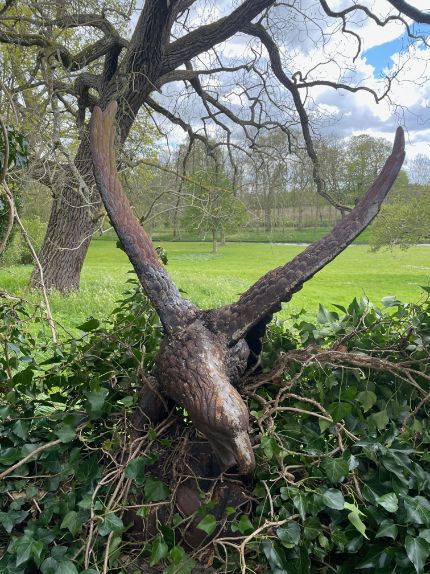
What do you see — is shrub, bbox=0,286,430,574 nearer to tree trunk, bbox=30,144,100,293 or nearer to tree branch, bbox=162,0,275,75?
tree branch, bbox=162,0,275,75

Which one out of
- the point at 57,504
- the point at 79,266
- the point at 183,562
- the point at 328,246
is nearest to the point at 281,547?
the point at 183,562

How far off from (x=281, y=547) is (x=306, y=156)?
25.1ft

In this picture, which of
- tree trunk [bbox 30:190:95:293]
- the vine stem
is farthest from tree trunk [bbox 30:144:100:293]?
the vine stem

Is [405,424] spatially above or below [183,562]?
above

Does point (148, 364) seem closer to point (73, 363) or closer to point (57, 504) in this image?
point (73, 363)

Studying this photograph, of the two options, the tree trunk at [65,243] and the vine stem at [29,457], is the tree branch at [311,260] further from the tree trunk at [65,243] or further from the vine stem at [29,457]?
the tree trunk at [65,243]

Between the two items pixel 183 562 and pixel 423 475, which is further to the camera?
pixel 423 475

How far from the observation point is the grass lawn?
7.17 metres

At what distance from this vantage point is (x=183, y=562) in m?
1.28

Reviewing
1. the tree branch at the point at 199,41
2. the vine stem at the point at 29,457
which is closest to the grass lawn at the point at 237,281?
the vine stem at the point at 29,457

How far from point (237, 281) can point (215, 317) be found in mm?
10147

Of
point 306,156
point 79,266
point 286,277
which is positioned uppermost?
point 306,156

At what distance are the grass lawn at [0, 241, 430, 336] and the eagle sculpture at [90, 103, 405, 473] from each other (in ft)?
1.18

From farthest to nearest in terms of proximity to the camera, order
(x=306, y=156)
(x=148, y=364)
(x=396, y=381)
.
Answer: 1. (x=306, y=156)
2. (x=148, y=364)
3. (x=396, y=381)
